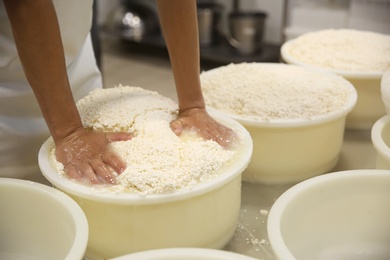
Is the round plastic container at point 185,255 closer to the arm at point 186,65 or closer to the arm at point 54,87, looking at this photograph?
the arm at point 54,87

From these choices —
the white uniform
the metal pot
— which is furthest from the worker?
the metal pot

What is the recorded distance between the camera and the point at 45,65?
0.78 metres

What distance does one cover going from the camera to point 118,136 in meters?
0.90

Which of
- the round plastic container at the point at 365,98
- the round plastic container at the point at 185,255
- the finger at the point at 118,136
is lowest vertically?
the round plastic container at the point at 365,98

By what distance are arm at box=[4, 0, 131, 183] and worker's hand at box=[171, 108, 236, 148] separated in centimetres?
16

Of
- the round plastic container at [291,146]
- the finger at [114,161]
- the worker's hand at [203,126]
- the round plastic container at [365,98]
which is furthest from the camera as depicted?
the round plastic container at [365,98]

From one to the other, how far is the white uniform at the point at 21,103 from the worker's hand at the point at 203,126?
345 mm

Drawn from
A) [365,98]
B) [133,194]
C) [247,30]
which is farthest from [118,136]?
[247,30]

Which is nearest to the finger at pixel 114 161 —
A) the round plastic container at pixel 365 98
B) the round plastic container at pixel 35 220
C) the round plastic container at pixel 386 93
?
the round plastic container at pixel 35 220

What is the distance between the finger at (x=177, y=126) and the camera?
3.03ft

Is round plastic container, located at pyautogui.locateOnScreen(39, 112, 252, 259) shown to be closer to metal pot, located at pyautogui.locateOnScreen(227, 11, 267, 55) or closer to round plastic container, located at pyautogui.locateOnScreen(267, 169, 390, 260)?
round plastic container, located at pyautogui.locateOnScreen(267, 169, 390, 260)

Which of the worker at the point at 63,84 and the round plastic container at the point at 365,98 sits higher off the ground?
the worker at the point at 63,84

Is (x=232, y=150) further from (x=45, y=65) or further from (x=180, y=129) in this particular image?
(x=45, y=65)

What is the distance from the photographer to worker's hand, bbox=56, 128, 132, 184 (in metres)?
0.79
